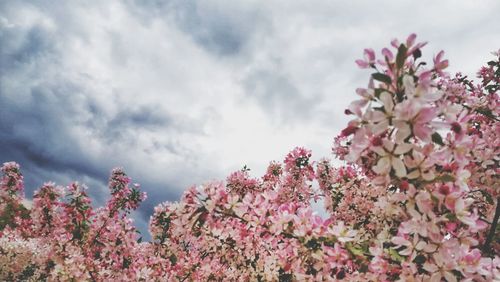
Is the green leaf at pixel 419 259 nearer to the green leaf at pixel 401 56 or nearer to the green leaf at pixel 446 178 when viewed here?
the green leaf at pixel 446 178

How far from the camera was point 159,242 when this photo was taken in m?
9.52

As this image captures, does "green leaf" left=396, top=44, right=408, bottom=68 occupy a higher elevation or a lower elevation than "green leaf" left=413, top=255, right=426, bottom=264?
higher

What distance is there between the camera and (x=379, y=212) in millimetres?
4902

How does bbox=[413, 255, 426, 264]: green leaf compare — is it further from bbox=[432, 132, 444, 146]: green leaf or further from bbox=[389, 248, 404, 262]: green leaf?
bbox=[432, 132, 444, 146]: green leaf

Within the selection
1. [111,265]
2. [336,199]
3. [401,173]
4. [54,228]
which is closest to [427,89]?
[401,173]

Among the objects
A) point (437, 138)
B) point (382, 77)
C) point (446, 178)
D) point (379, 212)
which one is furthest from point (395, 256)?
point (379, 212)

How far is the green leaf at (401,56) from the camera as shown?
7.35ft

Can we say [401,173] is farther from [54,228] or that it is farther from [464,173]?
[54,228]

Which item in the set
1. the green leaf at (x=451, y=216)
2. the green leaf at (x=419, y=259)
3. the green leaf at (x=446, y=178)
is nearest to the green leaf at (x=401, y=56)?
the green leaf at (x=446, y=178)

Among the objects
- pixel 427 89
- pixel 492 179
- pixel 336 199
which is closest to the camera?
pixel 427 89

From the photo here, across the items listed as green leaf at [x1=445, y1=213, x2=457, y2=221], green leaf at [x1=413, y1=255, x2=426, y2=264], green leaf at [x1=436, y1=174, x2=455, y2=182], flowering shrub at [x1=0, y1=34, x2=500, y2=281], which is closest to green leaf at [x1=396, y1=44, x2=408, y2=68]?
flowering shrub at [x1=0, y1=34, x2=500, y2=281]

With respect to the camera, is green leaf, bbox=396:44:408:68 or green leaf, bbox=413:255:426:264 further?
green leaf, bbox=413:255:426:264

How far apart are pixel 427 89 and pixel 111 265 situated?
6143 millimetres

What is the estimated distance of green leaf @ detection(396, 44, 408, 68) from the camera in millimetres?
2240
